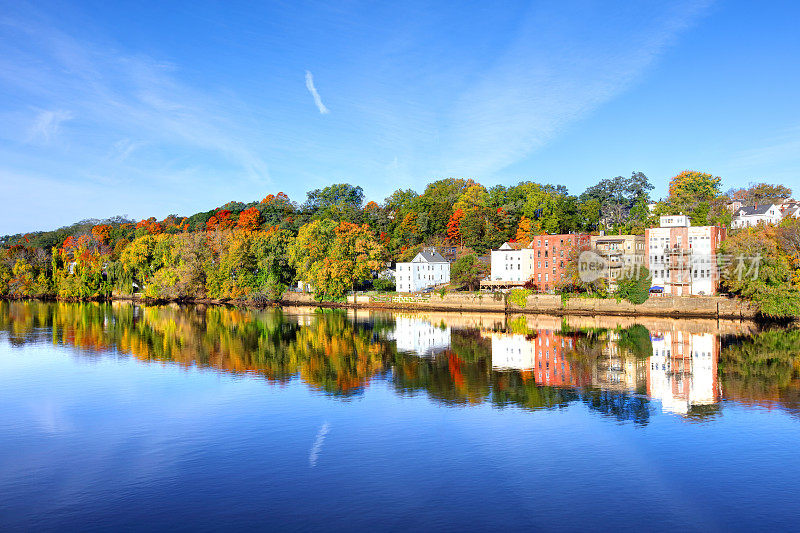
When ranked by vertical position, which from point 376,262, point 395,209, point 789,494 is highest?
point 395,209

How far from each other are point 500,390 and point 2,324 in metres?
54.7

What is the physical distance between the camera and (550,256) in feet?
259

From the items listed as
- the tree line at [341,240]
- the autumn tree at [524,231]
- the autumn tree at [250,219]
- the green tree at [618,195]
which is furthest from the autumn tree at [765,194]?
the autumn tree at [250,219]

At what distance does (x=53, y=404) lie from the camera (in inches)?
1004

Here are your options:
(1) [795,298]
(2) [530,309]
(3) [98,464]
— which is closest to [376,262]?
(2) [530,309]

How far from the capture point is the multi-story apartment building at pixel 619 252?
6812 centimetres

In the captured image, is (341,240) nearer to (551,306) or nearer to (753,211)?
(551,306)

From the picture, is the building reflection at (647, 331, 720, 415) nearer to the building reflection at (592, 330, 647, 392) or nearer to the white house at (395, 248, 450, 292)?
the building reflection at (592, 330, 647, 392)

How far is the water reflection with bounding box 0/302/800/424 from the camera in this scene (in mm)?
27578

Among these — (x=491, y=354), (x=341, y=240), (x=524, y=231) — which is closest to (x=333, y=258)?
(x=341, y=240)

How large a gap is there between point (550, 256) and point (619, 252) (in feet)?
29.2

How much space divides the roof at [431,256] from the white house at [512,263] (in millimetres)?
10874

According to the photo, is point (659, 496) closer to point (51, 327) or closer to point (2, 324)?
point (51, 327)

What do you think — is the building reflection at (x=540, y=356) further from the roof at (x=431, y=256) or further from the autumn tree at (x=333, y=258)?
the roof at (x=431, y=256)
